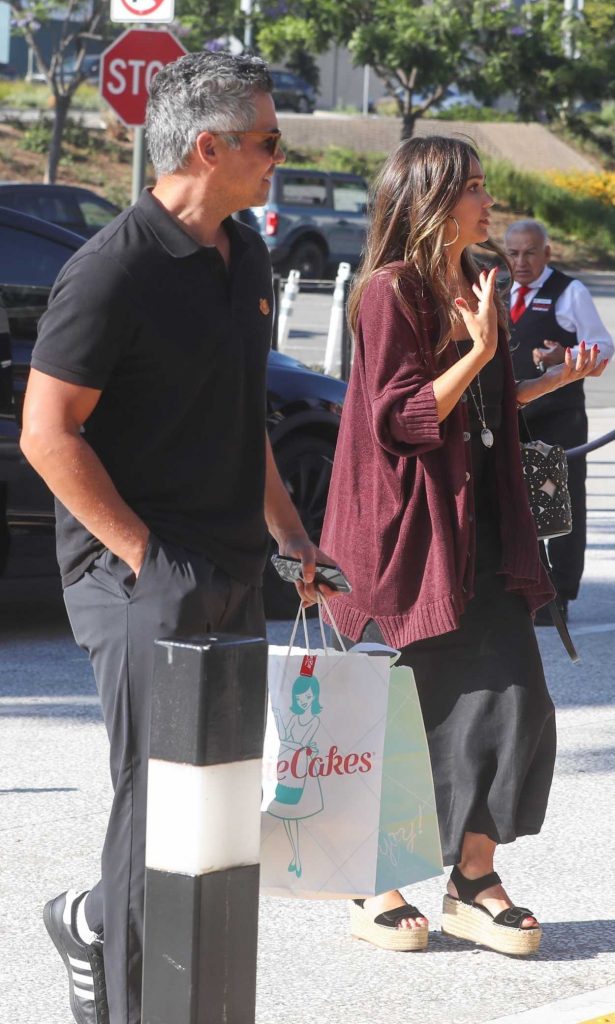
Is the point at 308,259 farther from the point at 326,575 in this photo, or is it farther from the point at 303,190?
the point at 326,575

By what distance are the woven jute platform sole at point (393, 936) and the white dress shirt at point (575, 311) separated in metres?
3.88

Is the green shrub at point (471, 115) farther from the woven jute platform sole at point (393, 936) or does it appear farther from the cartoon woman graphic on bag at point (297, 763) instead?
the cartoon woman graphic on bag at point (297, 763)

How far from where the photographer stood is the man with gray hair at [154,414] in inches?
113

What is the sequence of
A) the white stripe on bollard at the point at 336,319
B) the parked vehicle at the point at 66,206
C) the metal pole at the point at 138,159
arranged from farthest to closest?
the parked vehicle at the point at 66,206 → the white stripe on bollard at the point at 336,319 → the metal pole at the point at 138,159

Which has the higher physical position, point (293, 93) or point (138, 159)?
point (293, 93)

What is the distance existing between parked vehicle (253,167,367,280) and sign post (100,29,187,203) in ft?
61.8

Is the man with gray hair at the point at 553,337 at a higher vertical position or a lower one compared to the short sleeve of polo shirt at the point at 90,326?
lower


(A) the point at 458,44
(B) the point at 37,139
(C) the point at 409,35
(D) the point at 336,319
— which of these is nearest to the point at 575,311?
(D) the point at 336,319

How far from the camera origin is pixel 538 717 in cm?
384

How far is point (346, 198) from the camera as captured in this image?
31000mm

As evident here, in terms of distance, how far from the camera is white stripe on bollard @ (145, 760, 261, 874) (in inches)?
101

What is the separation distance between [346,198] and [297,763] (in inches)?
1123

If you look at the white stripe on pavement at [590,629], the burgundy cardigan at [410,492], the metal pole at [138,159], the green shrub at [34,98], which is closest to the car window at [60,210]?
the metal pole at [138,159]

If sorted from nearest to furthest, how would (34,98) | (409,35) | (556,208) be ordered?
(409,35)
(556,208)
(34,98)
